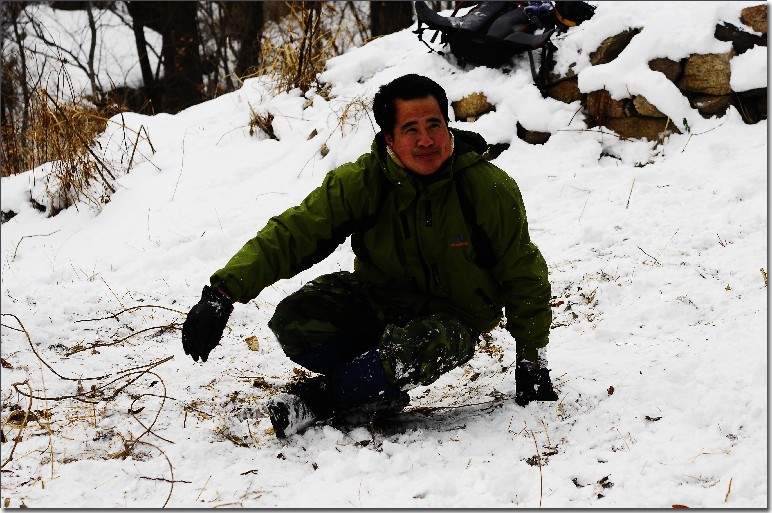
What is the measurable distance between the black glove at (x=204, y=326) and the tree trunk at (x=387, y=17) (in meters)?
6.58

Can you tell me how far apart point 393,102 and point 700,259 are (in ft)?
5.72

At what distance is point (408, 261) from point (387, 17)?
6377mm

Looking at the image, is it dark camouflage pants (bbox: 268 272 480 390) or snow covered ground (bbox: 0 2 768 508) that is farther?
dark camouflage pants (bbox: 268 272 480 390)

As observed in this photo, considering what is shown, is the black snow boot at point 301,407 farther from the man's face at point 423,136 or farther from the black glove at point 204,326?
the man's face at point 423,136

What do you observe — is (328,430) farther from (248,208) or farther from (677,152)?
(677,152)

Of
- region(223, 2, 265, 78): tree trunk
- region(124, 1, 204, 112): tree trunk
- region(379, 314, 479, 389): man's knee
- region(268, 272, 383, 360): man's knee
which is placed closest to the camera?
region(379, 314, 479, 389): man's knee

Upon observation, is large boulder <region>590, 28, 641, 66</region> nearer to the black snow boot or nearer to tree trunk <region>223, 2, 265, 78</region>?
the black snow boot

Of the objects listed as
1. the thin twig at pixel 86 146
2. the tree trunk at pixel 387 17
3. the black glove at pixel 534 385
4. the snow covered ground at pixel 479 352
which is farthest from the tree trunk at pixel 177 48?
the black glove at pixel 534 385

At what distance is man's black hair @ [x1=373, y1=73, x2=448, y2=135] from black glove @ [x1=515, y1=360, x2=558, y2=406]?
0.88 metres

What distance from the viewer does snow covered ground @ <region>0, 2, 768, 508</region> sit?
71.8 inches

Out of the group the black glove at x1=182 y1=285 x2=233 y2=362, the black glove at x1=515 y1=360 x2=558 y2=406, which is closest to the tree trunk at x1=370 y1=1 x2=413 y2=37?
the black glove at x1=515 y1=360 x2=558 y2=406

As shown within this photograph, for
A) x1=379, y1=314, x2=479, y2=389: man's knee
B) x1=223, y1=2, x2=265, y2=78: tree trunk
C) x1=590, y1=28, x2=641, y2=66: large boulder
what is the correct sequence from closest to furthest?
1. x1=379, y1=314, x2=479, y2=389: man's knee
2. x1=590, y1=28, x2=641, y2=66: large boulder
3. x1=223, y1=2, x2=265, y2=78: tree trunk

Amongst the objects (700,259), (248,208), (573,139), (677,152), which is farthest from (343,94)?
(700,259)

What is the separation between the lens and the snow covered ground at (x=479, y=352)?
1.82m
